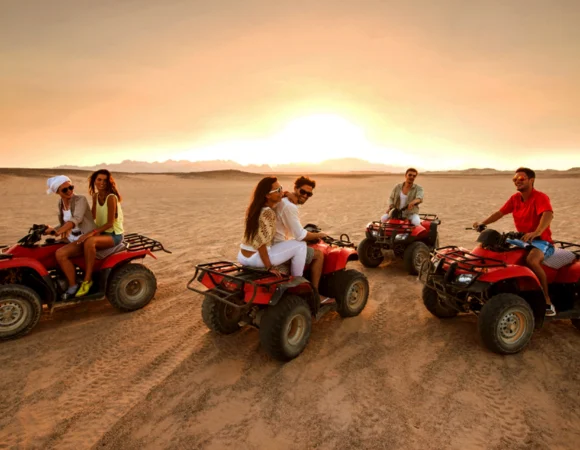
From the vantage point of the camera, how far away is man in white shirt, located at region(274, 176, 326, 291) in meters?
4.22

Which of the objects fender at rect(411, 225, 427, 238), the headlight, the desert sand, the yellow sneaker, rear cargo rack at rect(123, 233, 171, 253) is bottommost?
the desert sand

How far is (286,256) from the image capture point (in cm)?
422

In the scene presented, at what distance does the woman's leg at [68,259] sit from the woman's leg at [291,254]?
2.76 metres

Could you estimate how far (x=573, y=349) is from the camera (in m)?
4.22

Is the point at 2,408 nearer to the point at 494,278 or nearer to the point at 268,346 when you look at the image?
the point at 268,346

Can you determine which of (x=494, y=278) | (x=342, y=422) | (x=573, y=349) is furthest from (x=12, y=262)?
(x=573, y=349)

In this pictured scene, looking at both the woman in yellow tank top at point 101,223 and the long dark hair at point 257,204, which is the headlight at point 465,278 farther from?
the woman in yellow tank top at point 101,223

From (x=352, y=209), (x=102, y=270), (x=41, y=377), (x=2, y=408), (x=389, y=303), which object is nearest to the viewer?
(x=2, y=408)

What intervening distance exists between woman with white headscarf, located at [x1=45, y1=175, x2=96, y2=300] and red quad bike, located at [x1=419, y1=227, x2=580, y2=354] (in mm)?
4640

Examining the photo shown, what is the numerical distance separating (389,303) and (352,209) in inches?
515

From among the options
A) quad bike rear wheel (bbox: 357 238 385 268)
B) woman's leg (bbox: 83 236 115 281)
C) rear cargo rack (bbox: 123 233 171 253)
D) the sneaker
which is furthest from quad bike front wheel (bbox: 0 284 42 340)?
the sneaker

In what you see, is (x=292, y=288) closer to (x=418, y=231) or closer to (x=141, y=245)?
(x=141, y=245)

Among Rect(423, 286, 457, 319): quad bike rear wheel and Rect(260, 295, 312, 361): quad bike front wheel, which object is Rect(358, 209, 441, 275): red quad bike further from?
Rect(260, 295, 312, 361): quad bike front wheel

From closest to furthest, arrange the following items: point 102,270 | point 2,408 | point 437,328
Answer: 1. point 2,408
2. point 437,328
3. point 102,270
